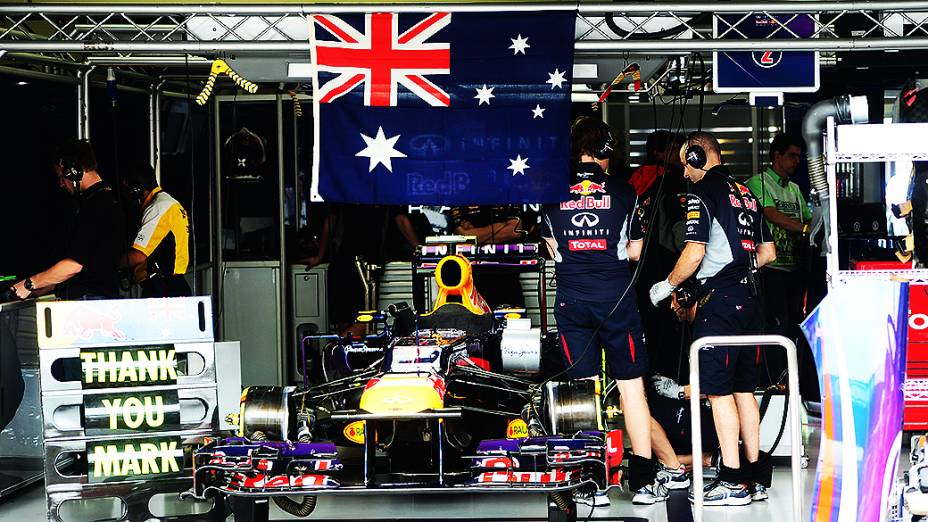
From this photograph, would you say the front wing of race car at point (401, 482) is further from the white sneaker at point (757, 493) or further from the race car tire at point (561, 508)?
the white sneaker at point (757, 493)

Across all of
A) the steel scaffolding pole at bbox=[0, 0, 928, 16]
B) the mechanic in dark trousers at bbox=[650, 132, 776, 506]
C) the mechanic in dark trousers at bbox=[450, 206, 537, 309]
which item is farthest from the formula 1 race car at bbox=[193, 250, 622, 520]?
the mechanic in dark trousers at bbox=[450, 206, 537, 309]

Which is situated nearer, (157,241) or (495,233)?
(157,241)

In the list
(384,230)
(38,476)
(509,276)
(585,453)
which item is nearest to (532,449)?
(585,453)

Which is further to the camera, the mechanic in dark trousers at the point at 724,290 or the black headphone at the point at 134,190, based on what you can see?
the black headphone at the point at 134,190

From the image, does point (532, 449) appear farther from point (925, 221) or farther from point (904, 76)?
point (904, 76)

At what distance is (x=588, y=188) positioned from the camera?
652 cm

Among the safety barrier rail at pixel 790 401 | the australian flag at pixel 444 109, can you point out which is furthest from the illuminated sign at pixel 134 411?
the safety barrier rail at pixel 790 401

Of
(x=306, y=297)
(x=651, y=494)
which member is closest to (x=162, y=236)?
(x=306, y=297)

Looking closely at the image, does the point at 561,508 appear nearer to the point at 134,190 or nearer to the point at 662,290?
the point at 662,290

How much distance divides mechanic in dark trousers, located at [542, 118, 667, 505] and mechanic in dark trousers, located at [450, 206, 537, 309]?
8.38 feet

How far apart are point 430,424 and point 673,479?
1742mm

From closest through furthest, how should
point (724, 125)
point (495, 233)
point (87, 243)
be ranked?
1. point (87, 243)
2. point (495, 233)
3. point (724, 125)

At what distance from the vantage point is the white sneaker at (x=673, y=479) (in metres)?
6.66

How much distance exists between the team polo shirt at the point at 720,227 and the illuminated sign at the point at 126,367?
273 cm
